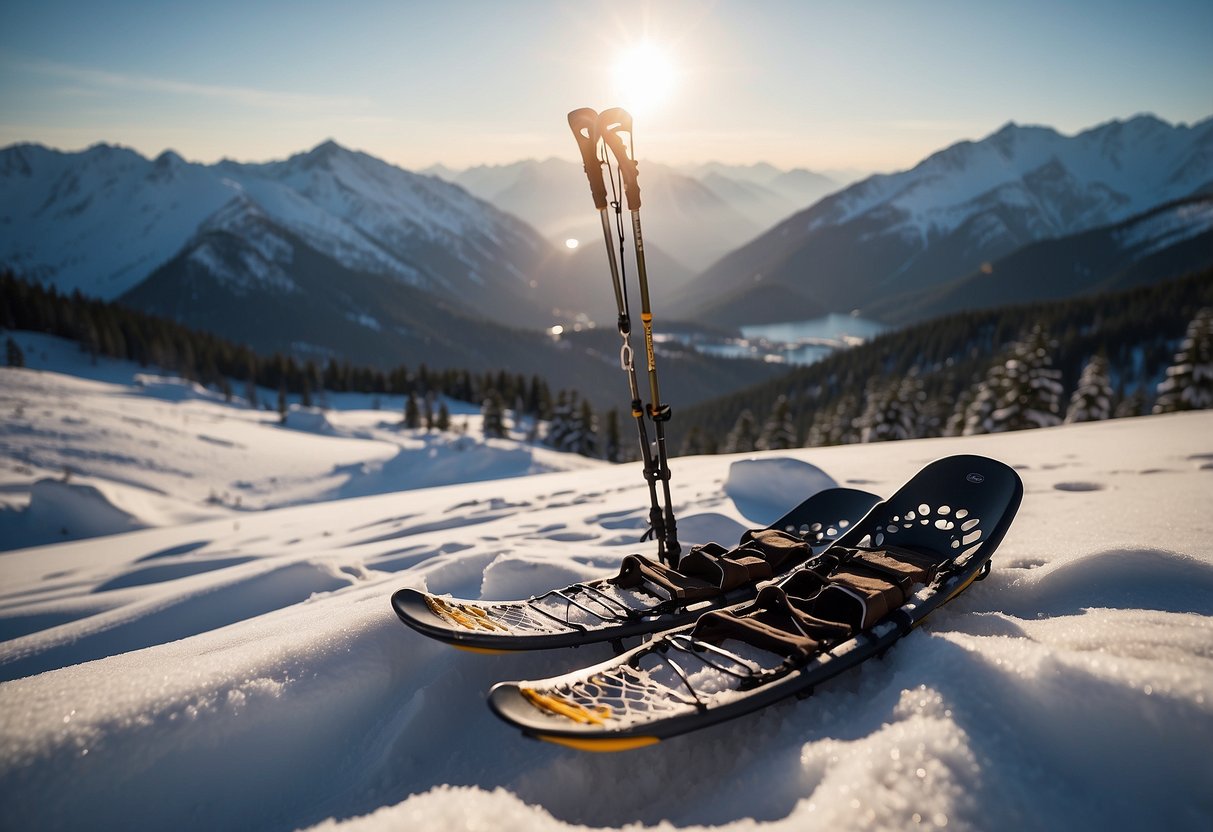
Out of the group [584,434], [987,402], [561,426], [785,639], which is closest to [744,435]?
[584,434]

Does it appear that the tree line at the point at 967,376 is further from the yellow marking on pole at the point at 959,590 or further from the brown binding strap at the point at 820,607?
the brown binding strap at the point at 820,607

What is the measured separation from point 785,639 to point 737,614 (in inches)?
17.9

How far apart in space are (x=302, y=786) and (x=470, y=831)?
3.78ft

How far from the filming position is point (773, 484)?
24.5 ft

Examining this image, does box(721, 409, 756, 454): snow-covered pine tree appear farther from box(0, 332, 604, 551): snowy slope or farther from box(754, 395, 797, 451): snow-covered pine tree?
box(0, 332, 604, 551): snowy slope

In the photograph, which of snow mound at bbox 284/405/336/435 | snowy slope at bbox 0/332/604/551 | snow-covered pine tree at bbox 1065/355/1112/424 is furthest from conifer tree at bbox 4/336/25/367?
snow-covered pine tree at bbox 1065/355/1112/424

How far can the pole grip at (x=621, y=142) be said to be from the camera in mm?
4418

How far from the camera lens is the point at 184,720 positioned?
8.38 ft

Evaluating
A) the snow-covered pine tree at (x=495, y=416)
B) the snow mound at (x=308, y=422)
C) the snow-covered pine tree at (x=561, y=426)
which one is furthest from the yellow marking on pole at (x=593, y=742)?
the snow-covered pine tree at (x=495, y=416)

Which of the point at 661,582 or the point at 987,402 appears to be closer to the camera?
the point at 661,582

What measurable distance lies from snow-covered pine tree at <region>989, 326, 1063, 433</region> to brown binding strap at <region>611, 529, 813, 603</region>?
31267 mm

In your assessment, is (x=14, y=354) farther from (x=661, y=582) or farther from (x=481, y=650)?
(x=661, y=582)

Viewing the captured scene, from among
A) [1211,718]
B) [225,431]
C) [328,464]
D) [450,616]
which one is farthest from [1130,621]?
[225,431]

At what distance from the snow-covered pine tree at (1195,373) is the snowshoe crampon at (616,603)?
122 ft
